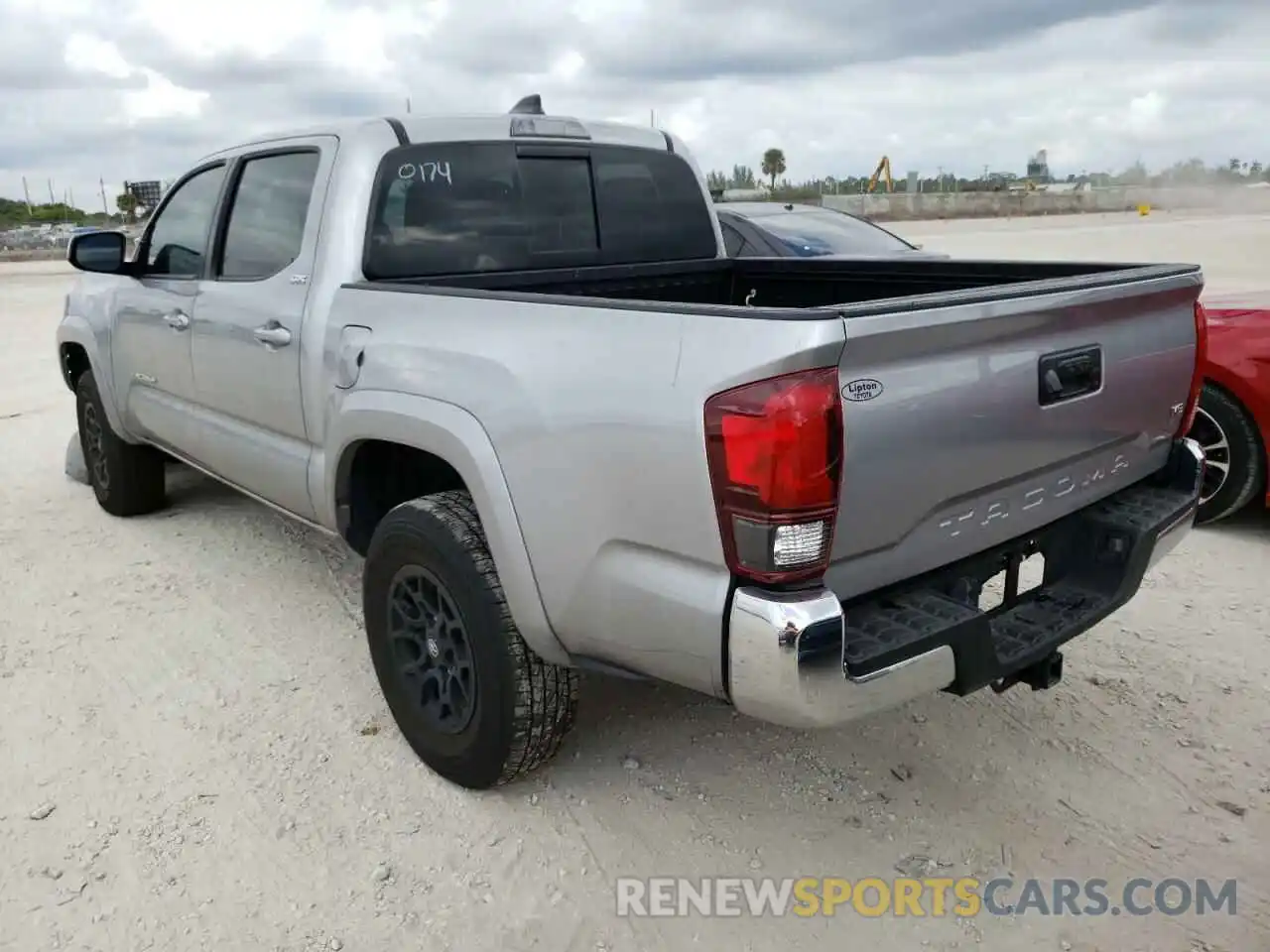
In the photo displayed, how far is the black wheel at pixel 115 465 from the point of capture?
5.46 meters

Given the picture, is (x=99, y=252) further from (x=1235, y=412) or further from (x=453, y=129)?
(x=1235, y=412)

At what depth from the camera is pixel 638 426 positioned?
229 cm

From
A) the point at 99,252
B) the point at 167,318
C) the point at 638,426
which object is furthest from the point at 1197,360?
the point at 99,252

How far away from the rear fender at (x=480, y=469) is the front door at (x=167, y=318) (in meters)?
1.68

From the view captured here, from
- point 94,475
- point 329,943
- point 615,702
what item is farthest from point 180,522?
point 329,943

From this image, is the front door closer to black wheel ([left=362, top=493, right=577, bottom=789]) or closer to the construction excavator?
black wheel ([left=362, top=493, right=577, bottom=789])

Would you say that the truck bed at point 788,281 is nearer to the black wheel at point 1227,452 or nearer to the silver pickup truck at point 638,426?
the silver pickup truck at point 638,426

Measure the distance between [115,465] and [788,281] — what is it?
3.64m

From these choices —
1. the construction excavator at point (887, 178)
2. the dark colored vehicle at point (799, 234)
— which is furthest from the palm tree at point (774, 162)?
the dark colored vehicle at point (799, 234)

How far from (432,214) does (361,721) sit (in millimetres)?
1734

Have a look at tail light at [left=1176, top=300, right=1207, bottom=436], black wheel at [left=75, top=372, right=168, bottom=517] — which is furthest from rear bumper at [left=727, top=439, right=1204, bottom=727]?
black wheel at [left=75, top=372, right=168, bottom=517]

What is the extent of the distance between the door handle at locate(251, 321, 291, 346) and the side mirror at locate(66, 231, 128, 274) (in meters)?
1.30

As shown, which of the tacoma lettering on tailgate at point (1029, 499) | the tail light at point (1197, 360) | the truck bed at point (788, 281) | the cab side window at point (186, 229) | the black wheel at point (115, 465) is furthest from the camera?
the black wheel at point (115, 465)

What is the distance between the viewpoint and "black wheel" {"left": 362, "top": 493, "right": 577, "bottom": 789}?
280cm
